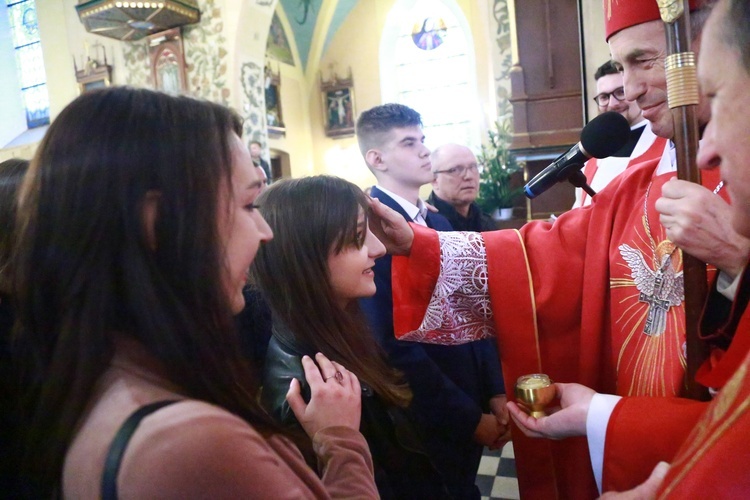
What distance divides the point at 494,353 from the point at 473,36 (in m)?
11.5

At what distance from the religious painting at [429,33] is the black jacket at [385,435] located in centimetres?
1296

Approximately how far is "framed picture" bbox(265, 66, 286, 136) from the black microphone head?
37.2 feet

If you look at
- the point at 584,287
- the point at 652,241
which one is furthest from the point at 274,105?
the point at 652,241

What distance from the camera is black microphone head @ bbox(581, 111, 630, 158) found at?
60.7 inches

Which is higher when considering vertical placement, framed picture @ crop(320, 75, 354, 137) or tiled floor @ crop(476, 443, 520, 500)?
framed picture @ crop(320, 75, 354, 137)

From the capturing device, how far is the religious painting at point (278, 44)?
1263 centimetres

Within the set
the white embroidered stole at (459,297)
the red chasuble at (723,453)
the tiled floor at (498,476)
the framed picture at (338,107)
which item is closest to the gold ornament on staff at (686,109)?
the red chasuble at (723,453)

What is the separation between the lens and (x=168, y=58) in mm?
8133

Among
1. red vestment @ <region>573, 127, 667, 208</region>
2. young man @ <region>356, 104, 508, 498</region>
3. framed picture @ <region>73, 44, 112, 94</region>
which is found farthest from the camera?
framed picture @ <region>73, 44, 112, 94</region>

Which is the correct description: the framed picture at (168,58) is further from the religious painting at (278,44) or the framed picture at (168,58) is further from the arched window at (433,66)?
the arched window at (433,66)

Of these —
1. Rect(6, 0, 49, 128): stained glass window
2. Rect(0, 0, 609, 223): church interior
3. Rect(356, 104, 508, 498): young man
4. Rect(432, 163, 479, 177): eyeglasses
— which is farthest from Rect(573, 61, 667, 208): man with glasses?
Rect(6, 0, 49, 128): stained glass window

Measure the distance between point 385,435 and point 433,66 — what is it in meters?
12.9

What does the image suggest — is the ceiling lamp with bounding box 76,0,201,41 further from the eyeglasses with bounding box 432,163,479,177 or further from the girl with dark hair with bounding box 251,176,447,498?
the girl with dark hair with bounding box 251,176,447,498

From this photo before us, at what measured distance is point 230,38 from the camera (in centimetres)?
768
